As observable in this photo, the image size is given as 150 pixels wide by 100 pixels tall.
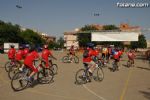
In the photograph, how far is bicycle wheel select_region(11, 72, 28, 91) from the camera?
A: 1015cm

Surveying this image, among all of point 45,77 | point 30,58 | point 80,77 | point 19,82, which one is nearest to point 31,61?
point 30,58

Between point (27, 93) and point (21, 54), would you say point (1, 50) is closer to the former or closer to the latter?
point (21, 54)

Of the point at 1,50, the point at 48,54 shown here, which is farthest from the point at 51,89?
the point at 1,50

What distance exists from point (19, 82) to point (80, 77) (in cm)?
318

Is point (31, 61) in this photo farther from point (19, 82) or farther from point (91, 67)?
point (91, 67)

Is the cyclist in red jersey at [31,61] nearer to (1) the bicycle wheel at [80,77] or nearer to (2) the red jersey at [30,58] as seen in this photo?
(2) the red jersey at [30,58]

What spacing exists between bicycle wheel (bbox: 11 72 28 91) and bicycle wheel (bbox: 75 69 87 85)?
2.70m

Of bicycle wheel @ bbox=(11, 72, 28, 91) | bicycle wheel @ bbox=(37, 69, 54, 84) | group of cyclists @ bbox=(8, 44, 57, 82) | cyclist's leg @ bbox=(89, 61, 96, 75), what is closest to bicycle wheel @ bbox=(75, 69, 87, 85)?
cyclist's leg @ bbox=(89, 61, 96, 75)

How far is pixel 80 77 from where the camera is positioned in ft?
40.0

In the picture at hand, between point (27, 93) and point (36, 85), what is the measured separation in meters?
1.75

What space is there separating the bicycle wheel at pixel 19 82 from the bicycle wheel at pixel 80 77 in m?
2.70

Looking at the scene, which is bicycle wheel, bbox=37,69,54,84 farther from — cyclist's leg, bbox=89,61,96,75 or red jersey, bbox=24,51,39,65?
cyclist's leg, bbox=89,61,96,75

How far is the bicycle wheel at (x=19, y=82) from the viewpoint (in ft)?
33.3

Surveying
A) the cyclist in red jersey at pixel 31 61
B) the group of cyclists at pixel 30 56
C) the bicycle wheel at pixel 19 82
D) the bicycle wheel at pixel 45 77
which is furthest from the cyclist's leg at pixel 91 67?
the bicycle wheel at pixel 19 82
